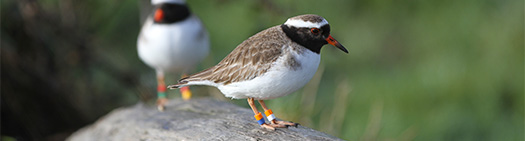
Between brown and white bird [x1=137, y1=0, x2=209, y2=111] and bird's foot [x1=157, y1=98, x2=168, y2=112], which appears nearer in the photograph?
brown and white bird [x1=137, y1=0, x2=209, y2=111]

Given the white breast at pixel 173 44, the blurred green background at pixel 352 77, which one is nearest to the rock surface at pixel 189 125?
the white breast at pixel 173 44

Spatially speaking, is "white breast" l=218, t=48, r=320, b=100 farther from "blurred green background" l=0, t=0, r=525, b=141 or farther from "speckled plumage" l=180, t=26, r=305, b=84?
"blurred green background" l=0, t=0, r=525, b=141

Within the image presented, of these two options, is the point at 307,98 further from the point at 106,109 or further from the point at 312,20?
the point at 312,20

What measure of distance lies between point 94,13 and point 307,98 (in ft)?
10.5

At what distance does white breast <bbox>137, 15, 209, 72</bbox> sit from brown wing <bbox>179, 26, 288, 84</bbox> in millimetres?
1388

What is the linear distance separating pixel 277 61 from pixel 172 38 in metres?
1.87

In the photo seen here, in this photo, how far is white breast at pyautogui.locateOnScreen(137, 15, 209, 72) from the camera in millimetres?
5363

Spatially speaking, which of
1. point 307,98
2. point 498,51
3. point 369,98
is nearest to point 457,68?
point 498,51

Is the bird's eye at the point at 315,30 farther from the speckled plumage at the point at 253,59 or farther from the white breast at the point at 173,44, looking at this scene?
the white breast at the point at 173,44

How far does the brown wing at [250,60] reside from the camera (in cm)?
379

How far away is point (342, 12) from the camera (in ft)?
32.6

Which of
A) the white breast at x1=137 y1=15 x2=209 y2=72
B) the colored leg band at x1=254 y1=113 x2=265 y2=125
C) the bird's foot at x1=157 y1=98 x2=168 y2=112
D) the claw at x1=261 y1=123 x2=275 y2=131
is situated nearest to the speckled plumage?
the colored leg band at x1=254 y1=113 x2=265 y2=125

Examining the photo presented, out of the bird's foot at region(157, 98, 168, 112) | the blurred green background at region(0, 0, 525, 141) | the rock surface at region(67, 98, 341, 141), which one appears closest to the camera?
the rock surface at region(67, 98, 341, 141)

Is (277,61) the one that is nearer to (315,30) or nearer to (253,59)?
(253,59)
